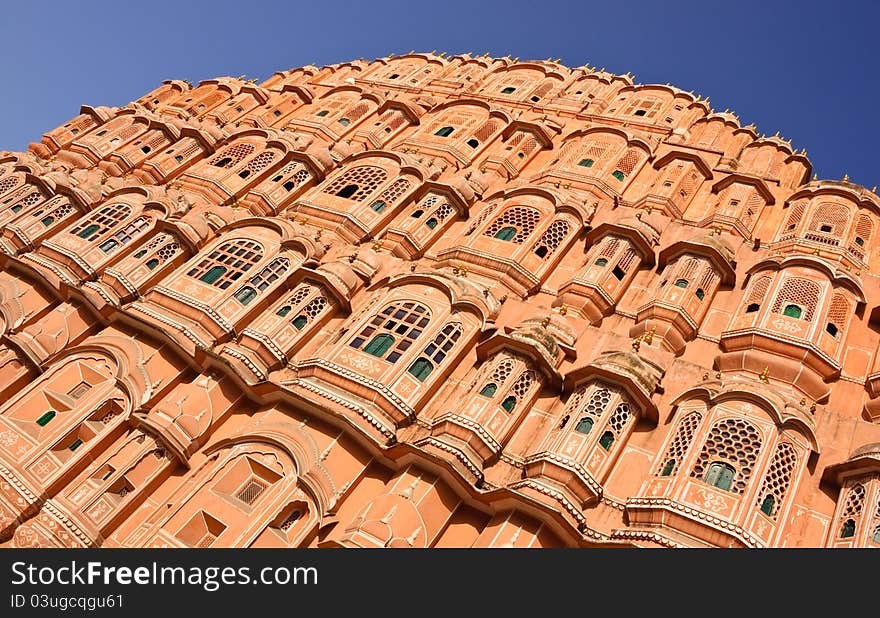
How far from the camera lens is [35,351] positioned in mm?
21453

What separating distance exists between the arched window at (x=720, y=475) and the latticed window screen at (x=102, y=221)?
20547 millimetres

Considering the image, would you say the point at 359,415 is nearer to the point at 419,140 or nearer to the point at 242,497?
the point at 242,497

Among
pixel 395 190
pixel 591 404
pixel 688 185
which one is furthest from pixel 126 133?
pixel 591 404

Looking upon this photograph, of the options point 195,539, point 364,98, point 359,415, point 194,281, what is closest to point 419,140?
point 364,98

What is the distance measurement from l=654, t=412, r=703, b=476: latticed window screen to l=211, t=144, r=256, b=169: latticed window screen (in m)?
21.4

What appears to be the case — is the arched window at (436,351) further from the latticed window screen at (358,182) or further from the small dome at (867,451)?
the small dome at (867,451)

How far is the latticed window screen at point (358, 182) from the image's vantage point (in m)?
27.9

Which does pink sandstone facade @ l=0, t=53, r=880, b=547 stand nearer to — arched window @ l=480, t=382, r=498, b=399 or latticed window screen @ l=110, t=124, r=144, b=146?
arched window @ l=480, t=382, r=498, b=399

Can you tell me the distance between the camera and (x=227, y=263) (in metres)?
23.0

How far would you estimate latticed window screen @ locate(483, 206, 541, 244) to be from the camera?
25.0 m

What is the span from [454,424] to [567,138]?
19087 millimetres

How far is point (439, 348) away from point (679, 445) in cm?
668

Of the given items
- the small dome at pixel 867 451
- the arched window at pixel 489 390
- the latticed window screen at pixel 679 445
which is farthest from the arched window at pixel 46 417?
the small dome at pixel 867 451

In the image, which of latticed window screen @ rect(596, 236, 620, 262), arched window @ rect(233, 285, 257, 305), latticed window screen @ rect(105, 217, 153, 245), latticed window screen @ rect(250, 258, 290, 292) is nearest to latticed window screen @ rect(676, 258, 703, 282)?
latticed window screen @ rect(596, 236, 620, 262)
